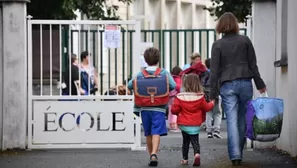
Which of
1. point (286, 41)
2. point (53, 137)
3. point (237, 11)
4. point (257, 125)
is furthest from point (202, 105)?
point (237, 11)

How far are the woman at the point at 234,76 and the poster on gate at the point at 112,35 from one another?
310 cm

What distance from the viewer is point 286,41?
14438 millimetres

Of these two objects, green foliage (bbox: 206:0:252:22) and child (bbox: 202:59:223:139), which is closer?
child (bbox: 202:59:223:139)

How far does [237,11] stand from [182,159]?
10880 mm

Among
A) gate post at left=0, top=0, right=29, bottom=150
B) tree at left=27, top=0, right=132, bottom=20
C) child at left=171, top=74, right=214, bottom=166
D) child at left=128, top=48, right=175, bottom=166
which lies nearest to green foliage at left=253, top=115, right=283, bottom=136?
child at left=171, top=74, right=214, bottom=166

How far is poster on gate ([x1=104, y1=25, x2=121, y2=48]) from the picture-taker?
15.4 meters

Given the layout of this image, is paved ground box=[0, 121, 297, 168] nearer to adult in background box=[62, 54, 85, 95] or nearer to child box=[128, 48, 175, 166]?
child box=[128, 48, 175, 166]

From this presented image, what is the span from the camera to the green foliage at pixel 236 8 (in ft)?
77.2

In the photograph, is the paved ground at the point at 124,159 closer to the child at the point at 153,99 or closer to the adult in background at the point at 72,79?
the child at the point at 153,99

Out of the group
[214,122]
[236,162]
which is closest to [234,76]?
[236,162]

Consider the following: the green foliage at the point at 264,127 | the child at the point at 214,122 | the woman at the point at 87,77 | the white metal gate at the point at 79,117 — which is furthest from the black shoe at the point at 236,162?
the child at the point at 214,122

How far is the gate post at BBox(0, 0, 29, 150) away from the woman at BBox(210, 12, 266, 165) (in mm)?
3831

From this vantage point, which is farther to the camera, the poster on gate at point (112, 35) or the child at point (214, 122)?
the child at point (214, 122)

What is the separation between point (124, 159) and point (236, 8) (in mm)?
10701
